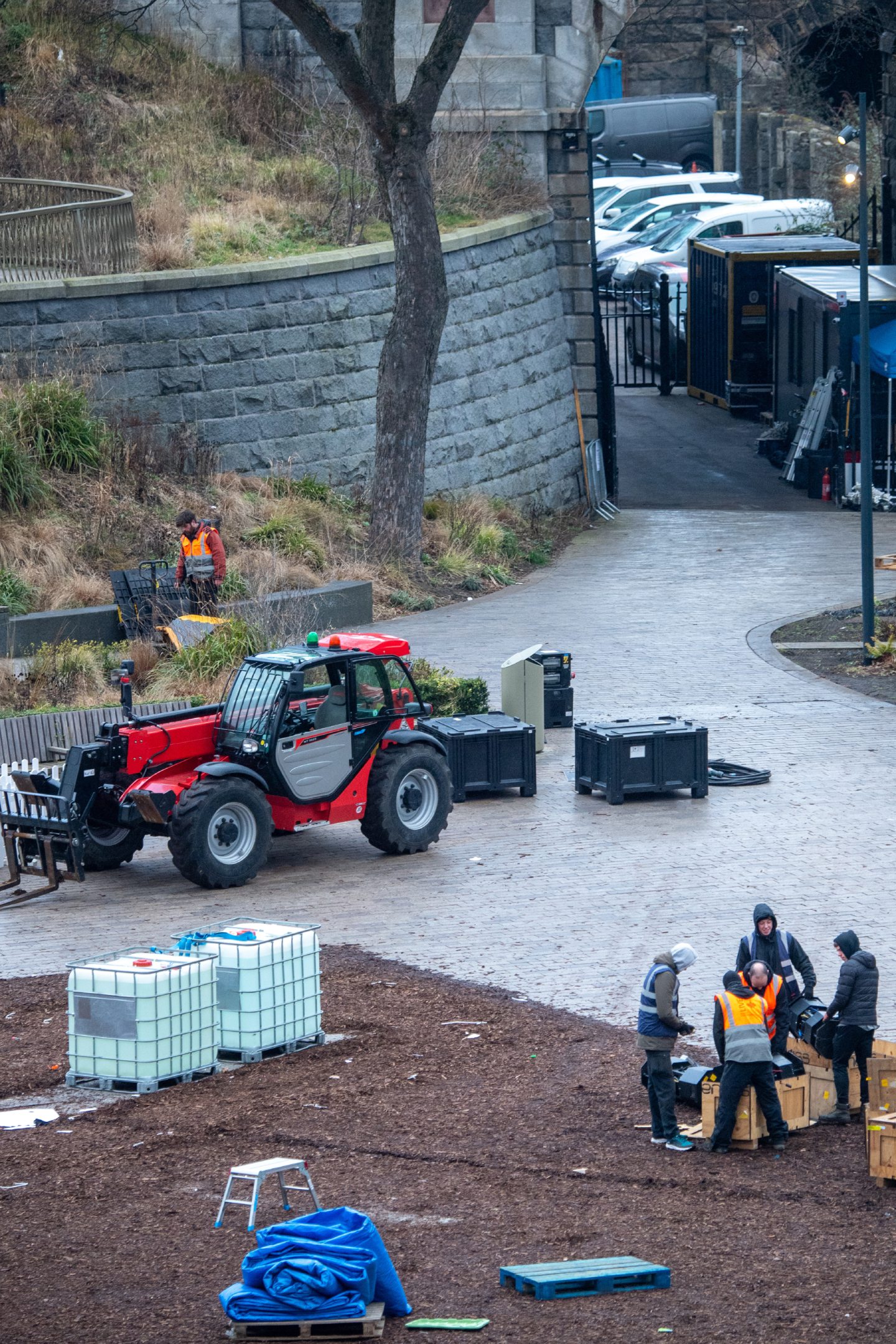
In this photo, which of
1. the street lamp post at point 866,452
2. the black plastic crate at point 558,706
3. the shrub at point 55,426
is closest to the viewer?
the black plastic crate at point 558,706

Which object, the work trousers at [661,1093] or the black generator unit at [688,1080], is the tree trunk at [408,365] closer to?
the black generator unit at [688,1080]

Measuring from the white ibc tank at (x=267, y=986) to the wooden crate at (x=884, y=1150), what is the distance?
11.6 ft

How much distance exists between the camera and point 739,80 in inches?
2068

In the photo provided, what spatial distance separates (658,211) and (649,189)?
2.69 metres

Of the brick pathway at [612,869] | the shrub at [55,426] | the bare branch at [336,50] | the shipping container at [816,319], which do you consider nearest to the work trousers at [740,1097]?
the brick pathway at [612,869]

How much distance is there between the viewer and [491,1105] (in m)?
10.8

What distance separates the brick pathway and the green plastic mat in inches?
155

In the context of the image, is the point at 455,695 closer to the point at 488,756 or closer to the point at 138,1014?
the point at 488,756

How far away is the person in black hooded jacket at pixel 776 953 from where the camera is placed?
36.9 feet

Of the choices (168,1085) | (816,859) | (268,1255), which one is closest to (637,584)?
(816,859)

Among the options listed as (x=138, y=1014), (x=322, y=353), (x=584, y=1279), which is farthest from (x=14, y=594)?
(x=584, y=1279)

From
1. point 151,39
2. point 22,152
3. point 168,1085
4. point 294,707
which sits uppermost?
point 151,39

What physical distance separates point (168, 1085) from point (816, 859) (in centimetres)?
614

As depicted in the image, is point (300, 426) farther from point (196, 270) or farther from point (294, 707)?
point (294, 707)
